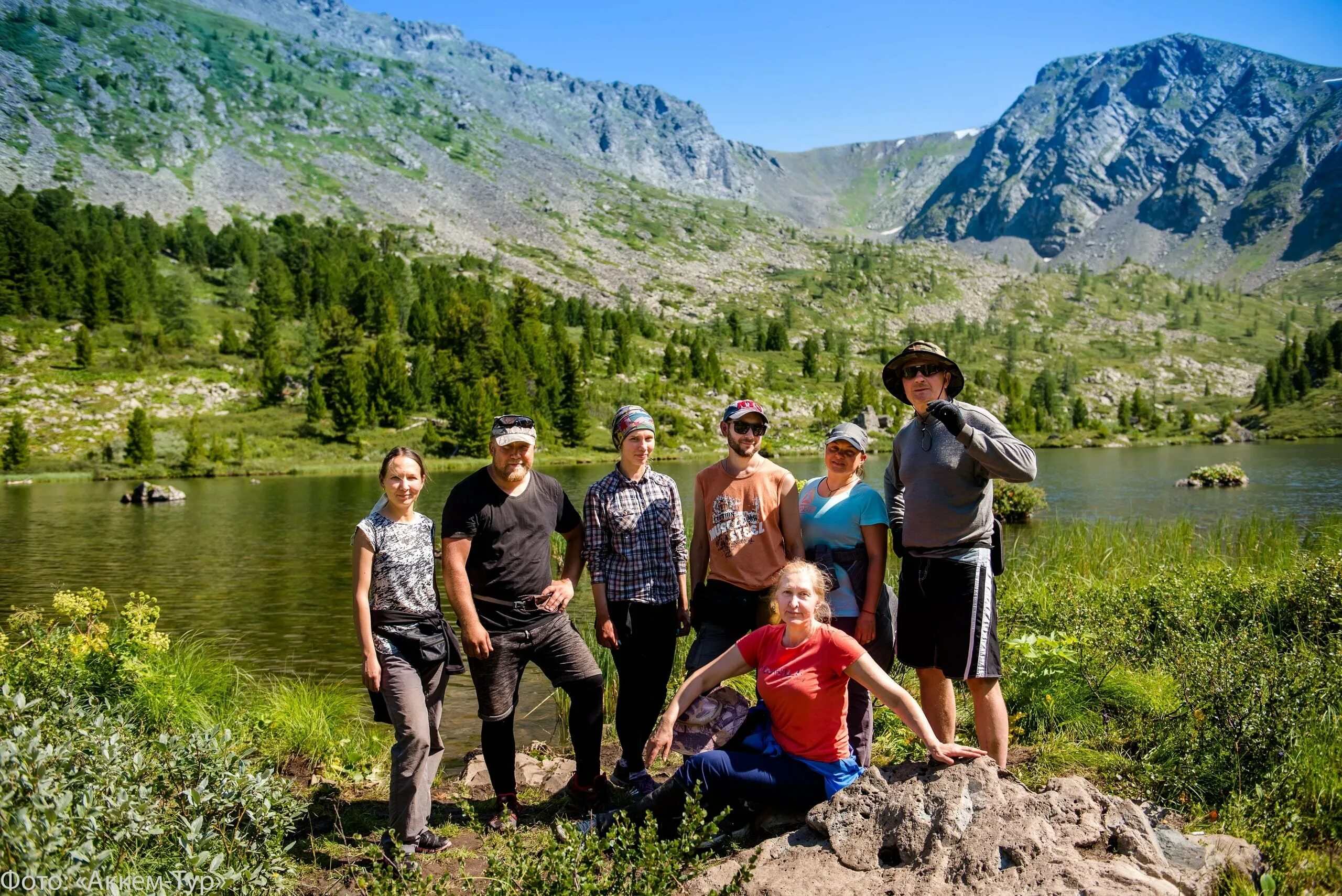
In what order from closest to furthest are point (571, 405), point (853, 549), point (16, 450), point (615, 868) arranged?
point (615, 868) < point (853, 549) < point (16, 450) < point (571, 405)

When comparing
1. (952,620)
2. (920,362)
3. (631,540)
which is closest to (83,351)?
(631,540)

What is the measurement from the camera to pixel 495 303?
115625 mm

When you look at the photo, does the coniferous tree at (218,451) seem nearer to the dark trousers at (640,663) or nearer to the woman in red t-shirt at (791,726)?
the dark trousers at (640,663)

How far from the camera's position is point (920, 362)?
4461 millimetres

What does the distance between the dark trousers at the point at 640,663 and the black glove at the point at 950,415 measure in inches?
83.6

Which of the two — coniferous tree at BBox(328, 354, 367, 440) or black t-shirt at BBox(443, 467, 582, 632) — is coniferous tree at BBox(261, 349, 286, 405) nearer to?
coniferous tree at BBox(328, 354, 367, 440)

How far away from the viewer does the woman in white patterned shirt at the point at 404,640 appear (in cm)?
431

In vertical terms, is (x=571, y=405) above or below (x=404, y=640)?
below

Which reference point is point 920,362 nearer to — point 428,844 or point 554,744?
point 428,844

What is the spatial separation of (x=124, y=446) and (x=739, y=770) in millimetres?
66320

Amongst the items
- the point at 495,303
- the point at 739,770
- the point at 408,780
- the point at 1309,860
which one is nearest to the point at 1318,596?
the point at 1309,860

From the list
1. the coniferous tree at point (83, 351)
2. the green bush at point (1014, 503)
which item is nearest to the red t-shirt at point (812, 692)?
the green bush at point (1014, 503)

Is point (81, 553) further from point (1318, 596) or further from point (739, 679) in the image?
point (1318, 596)

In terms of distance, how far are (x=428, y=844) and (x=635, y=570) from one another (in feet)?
6.57
